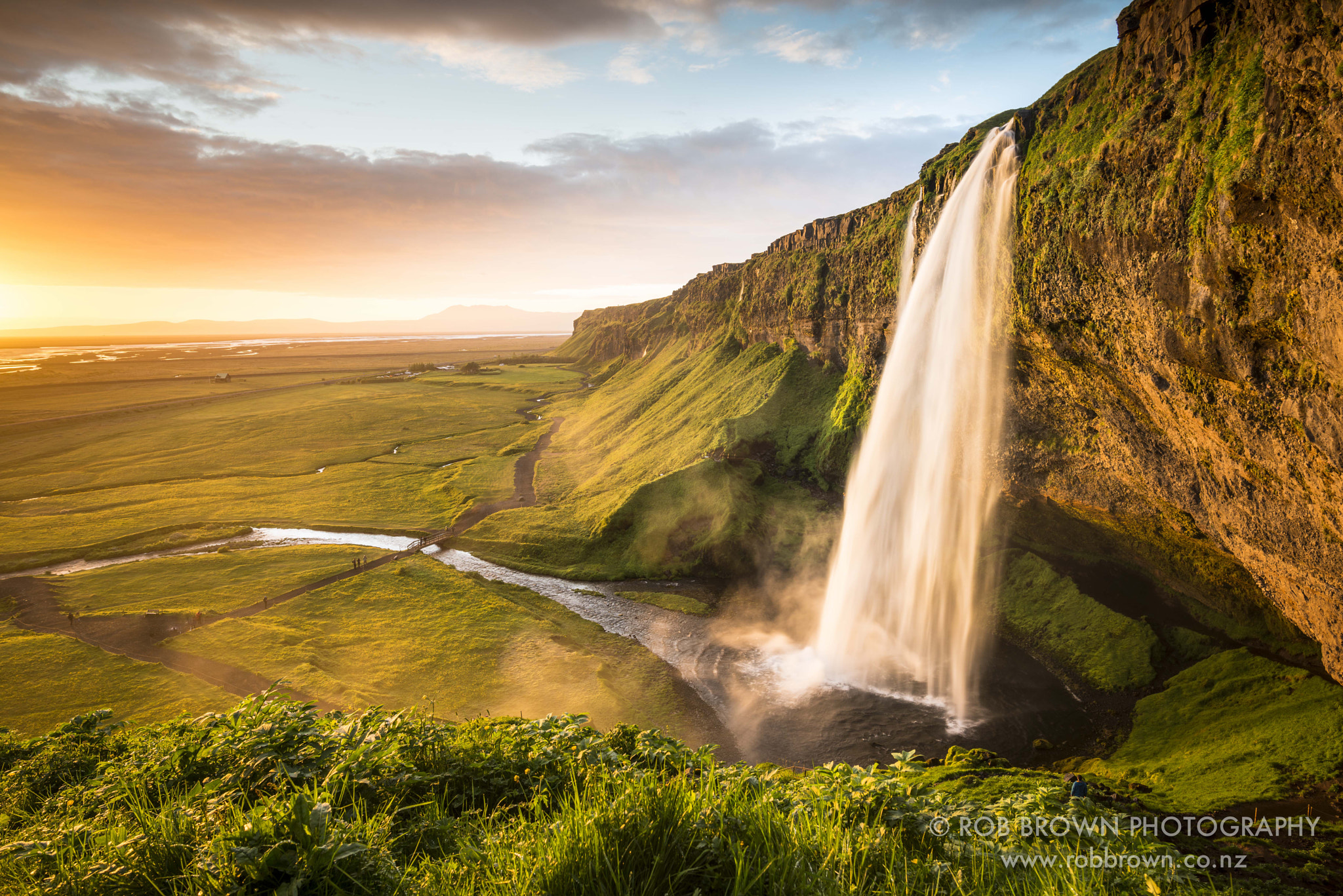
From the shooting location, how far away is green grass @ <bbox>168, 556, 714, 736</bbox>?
2417 centimetres

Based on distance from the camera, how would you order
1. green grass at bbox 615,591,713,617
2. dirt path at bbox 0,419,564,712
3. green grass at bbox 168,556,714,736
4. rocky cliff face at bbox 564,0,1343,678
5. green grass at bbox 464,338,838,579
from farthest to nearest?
green grass at bbox 464,338,838,579
green grass at bbox 615,591,713,617
dirt path at bbox 0,419,564,712
green grass at bbox 168,556,714,736
rocky cliff face at bbox 564,0,1343,678

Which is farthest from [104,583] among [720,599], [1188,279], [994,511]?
[1188,279]

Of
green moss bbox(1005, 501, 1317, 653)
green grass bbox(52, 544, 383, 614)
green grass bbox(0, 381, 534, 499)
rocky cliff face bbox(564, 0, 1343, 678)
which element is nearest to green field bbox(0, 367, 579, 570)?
green grass bbox(0, 381, 534, 499)

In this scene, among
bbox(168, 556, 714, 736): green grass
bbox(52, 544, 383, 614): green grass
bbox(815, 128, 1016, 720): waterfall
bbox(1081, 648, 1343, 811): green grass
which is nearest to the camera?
bbox(1081, 648, 1343, 811): green grass

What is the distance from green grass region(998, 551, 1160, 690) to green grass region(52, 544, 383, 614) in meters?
43.2


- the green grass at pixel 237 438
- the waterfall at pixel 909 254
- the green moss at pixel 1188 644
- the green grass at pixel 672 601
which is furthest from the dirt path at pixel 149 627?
the waterfall at pixel 909 254

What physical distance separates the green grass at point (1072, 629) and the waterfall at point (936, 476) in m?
1.75

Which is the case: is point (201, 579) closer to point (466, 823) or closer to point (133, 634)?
point (133, 634)

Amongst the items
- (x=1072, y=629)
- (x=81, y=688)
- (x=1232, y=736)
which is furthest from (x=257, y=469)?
(x=1232, y=736)

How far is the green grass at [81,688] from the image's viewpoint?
74.2 feet

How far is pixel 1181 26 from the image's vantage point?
Answer: 17.0 m

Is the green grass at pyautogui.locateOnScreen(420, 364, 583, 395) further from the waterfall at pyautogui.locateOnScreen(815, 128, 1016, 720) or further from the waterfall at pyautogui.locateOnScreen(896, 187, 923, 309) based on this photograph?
the waterfall at pyautogui.locateOnScreen(815, 128, 1016, 720)

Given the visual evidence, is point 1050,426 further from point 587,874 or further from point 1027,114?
point 587,874

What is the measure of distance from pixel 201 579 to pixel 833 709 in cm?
4166
